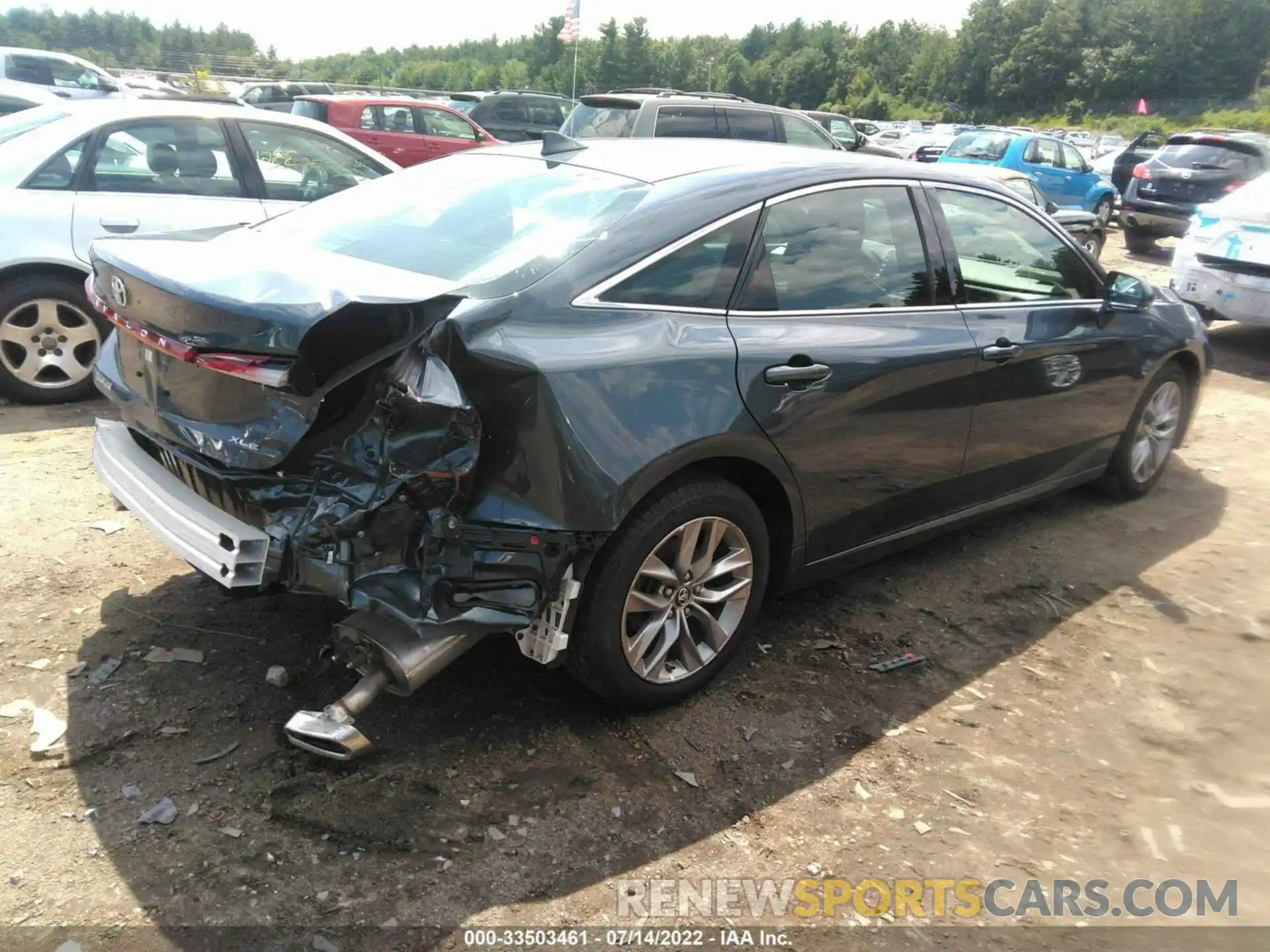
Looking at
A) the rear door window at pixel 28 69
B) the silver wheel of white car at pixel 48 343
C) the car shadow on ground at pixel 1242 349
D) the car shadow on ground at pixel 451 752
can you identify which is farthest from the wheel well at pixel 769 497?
the rear door window at pixel 28 69

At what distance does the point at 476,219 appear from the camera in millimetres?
3305

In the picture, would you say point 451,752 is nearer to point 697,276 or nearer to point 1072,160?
point 697,276

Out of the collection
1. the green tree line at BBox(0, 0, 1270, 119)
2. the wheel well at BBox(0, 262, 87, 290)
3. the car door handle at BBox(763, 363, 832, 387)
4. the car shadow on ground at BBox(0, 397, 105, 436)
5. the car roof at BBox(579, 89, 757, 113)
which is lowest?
the car shadow on ground at BBox(0, 397, 105, 436)

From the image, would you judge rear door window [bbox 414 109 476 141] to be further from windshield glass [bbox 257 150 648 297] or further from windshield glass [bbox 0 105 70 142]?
windshield glass [bbox 257 150 648 297]

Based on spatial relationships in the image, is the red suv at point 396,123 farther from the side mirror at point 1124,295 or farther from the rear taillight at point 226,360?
the rear taillight at point 226,360

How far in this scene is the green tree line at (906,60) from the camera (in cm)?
8469

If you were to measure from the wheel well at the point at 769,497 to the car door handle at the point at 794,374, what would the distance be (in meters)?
0.27

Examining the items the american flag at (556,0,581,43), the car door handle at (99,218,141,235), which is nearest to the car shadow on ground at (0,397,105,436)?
the car door handle at (99,218,141,235)

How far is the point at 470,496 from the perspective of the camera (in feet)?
8.72

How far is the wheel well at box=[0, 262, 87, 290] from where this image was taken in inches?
216

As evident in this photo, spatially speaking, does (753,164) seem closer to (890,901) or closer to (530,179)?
(530,179)

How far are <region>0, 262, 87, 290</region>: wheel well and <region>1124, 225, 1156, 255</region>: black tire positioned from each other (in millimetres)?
14111

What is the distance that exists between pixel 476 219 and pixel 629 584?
1.32 m

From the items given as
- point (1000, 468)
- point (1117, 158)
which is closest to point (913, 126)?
point (1117, 158)
